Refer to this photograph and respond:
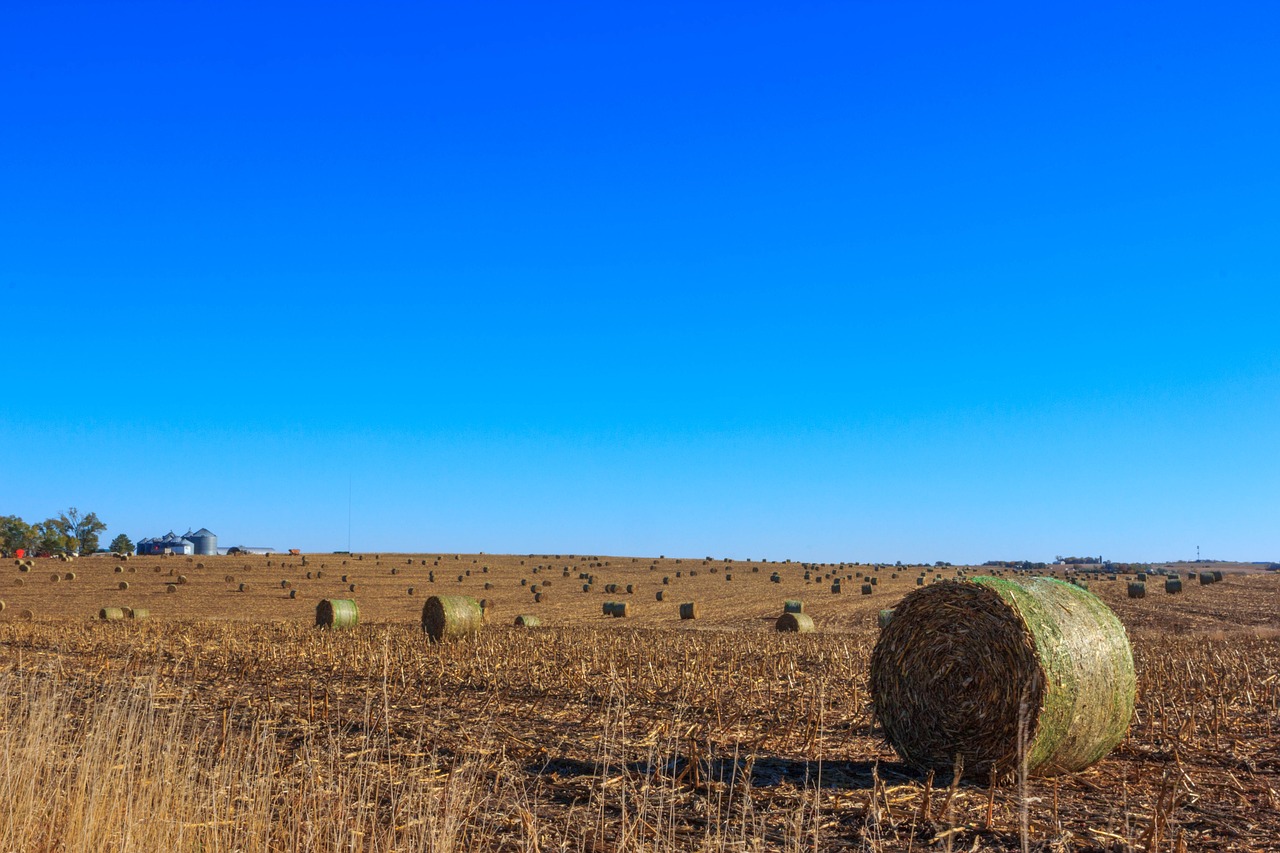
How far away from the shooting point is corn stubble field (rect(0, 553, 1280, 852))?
22.3 ft

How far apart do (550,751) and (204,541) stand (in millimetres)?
123298

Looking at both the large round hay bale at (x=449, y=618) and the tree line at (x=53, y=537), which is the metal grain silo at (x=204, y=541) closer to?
the tree line at (x=53, y=537)

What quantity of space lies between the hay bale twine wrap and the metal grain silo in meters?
123

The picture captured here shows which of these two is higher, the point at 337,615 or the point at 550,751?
the point at 550,751

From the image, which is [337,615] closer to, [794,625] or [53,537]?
[794,625]

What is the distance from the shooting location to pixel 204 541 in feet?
398

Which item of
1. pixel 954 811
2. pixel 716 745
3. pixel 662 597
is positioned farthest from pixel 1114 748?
pixel 662 597

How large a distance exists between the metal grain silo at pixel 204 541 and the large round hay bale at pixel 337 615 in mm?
100203

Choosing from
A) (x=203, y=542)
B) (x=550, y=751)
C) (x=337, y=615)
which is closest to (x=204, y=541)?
(x=203, y=542)

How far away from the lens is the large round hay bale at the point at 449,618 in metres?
24.8

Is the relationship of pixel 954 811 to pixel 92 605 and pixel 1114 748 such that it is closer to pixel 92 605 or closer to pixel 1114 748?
pixel 1114 748

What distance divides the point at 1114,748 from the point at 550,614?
A: 30.9 m

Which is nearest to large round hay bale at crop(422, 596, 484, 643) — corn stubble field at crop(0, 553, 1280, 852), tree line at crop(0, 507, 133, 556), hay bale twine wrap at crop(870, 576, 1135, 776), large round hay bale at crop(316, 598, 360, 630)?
corn stubble field at crop(0, 553, 1280, 852)

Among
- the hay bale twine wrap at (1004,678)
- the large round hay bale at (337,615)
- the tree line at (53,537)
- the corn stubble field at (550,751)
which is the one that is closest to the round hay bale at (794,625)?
the corn stubble field at (550,751)
